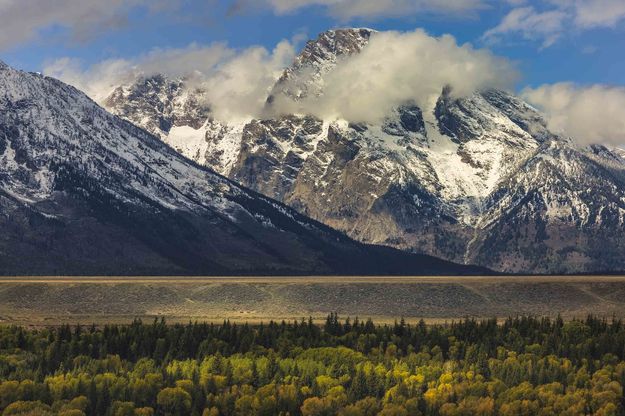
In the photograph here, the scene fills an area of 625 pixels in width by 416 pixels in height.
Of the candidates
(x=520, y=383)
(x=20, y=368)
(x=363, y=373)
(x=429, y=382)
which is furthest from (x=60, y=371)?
(x=520, y=383)

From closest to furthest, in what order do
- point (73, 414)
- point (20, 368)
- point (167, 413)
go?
1. point (73, 414)
2. point (167, 413)
3. point (20, 368)

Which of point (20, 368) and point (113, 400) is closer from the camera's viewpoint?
point (113, 400)

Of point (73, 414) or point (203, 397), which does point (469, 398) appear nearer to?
point (203, 397)

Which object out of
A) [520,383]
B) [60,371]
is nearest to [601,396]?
[520,383]

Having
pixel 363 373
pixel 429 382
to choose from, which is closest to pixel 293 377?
pixel 363 373

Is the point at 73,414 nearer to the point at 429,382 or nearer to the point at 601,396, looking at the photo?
the point at 429,382

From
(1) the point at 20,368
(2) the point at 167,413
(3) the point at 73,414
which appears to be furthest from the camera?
(1) the point at 20,368

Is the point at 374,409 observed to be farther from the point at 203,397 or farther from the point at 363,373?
the point at 203,397

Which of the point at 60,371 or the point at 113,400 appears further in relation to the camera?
the point at 60,371
